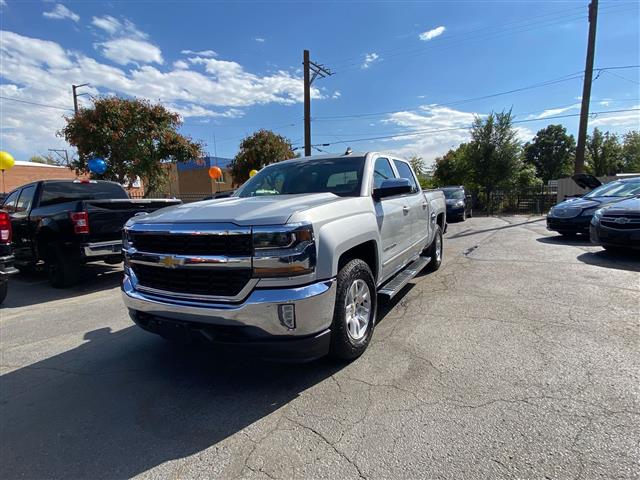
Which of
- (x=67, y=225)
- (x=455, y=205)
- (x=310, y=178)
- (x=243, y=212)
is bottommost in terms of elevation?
(x=455, y=205)

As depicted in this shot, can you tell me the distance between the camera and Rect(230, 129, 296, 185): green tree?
2706 centimetres

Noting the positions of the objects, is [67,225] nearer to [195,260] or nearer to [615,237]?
[195,260]

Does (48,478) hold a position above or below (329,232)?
below

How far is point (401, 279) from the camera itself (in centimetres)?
450

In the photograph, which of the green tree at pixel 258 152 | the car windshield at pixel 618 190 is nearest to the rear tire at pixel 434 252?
the car windshield at pixel 618 190

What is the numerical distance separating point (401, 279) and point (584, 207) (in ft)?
25.8

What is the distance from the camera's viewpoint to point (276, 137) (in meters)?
27.9

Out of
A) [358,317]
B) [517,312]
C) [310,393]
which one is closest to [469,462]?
[310,393]

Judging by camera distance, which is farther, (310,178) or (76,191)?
(76,191)

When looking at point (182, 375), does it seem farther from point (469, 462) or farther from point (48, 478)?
point (469, 462)

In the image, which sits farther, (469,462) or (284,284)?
(284,284)

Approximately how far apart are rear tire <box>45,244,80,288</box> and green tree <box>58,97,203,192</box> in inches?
385

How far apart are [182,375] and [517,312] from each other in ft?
12.4

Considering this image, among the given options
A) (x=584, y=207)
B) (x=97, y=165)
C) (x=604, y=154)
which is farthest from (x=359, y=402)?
(x=604, y=154)
